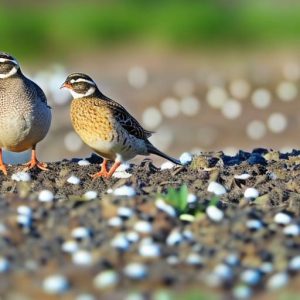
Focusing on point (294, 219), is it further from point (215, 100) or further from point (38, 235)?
point (215, 100)

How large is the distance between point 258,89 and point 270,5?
1556 centimetres

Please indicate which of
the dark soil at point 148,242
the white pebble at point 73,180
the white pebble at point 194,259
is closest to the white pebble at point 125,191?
the dark soil at point 148,242

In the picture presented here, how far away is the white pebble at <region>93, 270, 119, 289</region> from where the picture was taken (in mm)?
6715

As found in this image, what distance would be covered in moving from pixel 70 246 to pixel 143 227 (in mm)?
499

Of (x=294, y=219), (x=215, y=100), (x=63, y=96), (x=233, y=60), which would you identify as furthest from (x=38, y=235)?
(x=233, y=60)

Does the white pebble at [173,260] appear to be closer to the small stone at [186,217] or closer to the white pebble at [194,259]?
the white pebble at [194,259]

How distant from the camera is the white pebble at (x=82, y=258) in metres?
6.98

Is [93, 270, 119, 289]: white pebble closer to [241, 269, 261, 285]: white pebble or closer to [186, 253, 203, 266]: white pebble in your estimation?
[186, 253, 203, 266]: white pebble

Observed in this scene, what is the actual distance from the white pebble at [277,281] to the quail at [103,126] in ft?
10.4

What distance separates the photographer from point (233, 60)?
30.2 meters

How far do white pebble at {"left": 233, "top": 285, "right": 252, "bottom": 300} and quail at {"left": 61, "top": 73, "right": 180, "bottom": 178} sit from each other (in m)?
3.26

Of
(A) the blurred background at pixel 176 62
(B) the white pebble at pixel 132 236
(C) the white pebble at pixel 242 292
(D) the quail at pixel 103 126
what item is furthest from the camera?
(A) the blurred background at pixel 176 62

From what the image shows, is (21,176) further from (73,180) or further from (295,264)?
(295,264)

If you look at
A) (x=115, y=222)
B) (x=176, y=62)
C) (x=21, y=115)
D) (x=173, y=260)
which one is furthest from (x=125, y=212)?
(x=176, y=62)
